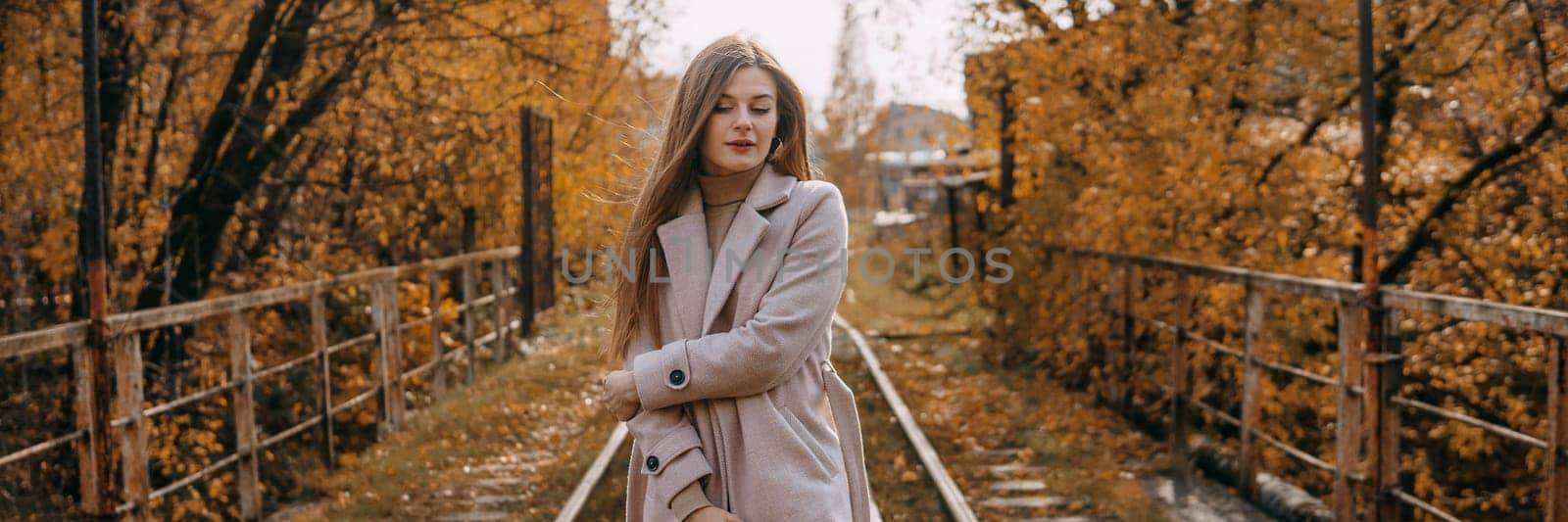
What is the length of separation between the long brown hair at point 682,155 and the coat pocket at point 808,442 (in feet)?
1.02

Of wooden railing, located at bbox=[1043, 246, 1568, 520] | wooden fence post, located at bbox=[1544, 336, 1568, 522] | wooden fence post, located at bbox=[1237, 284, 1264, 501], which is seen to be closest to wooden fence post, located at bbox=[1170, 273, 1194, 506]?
wooden railing, located at bbox=[1043, 246, 1568, 520]

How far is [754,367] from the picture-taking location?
236 cm

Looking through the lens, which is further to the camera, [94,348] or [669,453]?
[94,348]

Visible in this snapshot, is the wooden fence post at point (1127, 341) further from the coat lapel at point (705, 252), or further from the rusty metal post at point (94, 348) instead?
the coat lapel at point (705, 252)

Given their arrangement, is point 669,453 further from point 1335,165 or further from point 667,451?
point 1335,165

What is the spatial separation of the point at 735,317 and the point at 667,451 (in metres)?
0.27

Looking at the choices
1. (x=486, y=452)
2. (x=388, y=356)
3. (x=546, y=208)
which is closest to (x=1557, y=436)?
(x=486, y=452)

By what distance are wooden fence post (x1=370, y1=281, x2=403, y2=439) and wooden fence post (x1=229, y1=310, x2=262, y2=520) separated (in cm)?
235

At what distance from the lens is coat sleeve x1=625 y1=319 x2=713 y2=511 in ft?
7.86

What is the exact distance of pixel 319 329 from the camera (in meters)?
8.05

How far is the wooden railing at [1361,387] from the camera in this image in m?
4.34

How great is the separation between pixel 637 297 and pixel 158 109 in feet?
24.3

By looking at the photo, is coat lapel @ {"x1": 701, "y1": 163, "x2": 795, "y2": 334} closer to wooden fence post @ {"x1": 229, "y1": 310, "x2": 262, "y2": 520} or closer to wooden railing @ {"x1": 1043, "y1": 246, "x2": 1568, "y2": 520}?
wooden railing @ {"x1": 1043, "y1": 246, "x2": 1568, "y2": 520}

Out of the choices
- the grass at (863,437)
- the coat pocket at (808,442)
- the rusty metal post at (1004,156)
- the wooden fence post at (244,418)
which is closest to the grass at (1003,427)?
the grass at (863,437)
